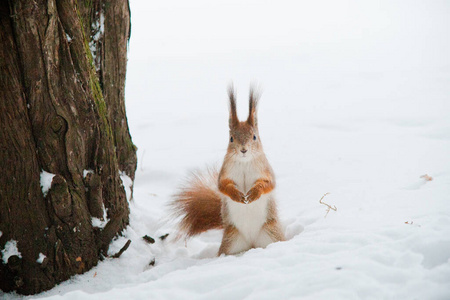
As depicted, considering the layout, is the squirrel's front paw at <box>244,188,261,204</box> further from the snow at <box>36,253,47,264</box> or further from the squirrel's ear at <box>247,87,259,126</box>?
the snow at <box>36,253,47,264</box>

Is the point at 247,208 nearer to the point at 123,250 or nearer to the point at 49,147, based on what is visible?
the point at 123,250

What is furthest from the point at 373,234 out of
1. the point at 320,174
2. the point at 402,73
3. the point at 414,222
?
the point at 402,73

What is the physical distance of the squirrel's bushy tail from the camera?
294 centimetres

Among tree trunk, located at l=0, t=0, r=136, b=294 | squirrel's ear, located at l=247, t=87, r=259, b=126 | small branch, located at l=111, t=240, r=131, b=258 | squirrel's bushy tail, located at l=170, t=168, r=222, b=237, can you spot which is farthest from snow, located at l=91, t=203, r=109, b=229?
squirrel's ear, located at l=247, t=87, r=259, b=126

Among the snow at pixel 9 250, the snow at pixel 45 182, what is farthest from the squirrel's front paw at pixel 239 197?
the snow at pixel 9 250

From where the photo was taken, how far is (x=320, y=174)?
3707mm

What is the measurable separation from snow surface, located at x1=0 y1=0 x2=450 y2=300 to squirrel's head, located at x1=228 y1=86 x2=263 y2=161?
0.56 m

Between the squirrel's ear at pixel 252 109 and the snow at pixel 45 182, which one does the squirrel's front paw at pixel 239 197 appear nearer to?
the squirrel's ear at pixel 252 109

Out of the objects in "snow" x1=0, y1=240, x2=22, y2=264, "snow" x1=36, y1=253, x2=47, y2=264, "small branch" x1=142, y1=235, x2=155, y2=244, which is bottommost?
"small branch" x1=142, y1=235, x2=155, y2=244

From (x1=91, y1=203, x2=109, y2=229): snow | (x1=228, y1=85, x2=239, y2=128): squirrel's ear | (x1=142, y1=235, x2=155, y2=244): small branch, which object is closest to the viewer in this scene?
(x1=91, y1=203, x2=109, y2=229): snow

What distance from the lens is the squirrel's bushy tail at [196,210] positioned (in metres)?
2.94

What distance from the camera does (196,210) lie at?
9.65ft

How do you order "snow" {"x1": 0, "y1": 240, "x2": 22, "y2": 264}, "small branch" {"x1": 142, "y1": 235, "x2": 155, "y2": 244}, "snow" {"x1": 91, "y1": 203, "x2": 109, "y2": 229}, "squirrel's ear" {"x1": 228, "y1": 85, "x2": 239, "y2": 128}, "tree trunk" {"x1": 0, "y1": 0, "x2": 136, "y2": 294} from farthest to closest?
"small branch" {"x1": 142, "y1": 235, "x2": 155, "y2": 244}, "squirrel's ear" {"x1": 228, "y1": 85, "x2": 239, "y2": 128}, "snow" {"x1": 91, "y1": 203, "x2": 109, "y2": 229}, "snow" {"x1": 0, "y1": 240, "x2": 22, "y2": 264}, "tree trunk" {"x1": 0, "y1": 0, "x2": 136, "y2": 294}

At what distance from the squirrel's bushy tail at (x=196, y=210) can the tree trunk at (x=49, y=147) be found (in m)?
0.56
